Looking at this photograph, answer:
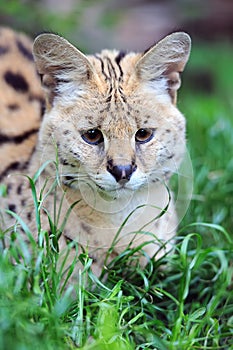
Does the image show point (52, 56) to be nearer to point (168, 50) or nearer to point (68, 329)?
point (168, 50)

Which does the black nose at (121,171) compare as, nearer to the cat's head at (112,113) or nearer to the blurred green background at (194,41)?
the cat's head at (112,113)

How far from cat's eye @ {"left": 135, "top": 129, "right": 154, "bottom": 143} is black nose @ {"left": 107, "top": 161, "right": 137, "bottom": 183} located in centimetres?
23

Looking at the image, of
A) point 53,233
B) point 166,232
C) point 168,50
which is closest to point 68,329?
point 53,233

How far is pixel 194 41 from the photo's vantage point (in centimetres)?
941

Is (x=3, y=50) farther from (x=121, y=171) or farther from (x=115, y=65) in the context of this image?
(x=121, y=171)

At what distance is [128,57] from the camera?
3.76 meters

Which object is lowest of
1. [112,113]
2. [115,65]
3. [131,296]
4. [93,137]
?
[131,296]

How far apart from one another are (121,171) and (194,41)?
6.55 metres

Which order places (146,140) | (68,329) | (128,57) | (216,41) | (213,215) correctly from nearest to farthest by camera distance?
(68,329) → (146,140) → (128,57) → (213,215) → (216,41)

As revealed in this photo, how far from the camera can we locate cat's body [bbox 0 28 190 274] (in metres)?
3.35

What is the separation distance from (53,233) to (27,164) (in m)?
0.86

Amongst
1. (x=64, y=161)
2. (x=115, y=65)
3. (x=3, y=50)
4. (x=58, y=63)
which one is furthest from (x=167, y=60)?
(x=3, y=50)

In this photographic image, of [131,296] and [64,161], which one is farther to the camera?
[64,161]

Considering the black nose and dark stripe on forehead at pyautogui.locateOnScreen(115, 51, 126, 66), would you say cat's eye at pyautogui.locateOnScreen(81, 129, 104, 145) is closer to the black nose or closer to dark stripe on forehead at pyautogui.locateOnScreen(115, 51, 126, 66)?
the black nose
